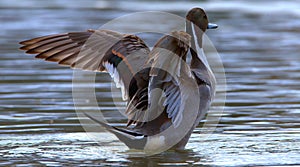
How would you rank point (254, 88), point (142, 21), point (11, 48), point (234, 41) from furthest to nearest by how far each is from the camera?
1. point (142, 21)
2. point (234, 41)
3. point (11, 48)
4. point (254, 88)

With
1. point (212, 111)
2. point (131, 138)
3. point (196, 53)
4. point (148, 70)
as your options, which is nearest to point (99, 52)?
point (148, 70)

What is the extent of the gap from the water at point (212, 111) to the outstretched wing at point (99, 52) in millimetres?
718

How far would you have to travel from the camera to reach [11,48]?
14945 mm

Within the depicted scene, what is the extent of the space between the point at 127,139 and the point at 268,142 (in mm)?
1495

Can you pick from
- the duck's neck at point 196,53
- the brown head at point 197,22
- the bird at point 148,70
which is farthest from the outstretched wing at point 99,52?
the brown head at point 197,22

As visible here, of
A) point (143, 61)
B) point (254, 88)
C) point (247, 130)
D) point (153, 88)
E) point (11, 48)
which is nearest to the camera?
point (153, 88)

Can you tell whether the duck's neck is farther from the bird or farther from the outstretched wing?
the outstretched wing

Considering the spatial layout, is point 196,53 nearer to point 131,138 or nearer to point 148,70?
point 148,70

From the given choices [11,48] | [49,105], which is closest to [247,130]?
[49,105]

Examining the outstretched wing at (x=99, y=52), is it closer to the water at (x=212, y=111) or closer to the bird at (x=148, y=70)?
the bird at (x=148, y=70)

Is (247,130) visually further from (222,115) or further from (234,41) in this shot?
(234,41)

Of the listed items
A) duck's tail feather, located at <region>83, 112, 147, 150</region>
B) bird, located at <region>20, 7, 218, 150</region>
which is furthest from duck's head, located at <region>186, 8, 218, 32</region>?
duck's tail feather, located at <region>83, 112, 147, 150</region>

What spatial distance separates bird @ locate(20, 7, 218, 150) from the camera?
6543 mm

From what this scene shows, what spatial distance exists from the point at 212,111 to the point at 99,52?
211 centimetres
